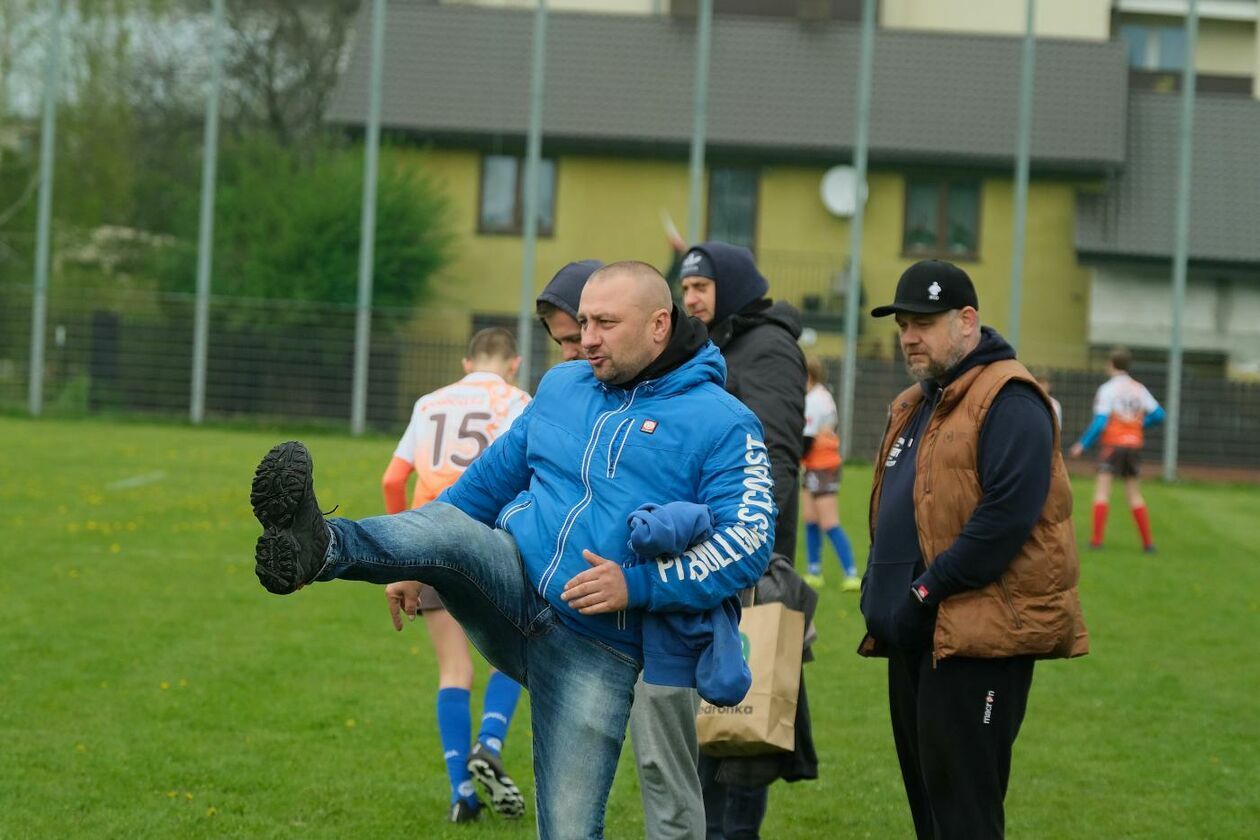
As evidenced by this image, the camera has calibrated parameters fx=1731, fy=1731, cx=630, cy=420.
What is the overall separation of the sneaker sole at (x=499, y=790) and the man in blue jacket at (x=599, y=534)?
265cm

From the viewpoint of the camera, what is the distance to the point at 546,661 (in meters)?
4.73

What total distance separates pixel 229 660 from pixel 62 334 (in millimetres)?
25504

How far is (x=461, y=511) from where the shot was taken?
4621 millimetres

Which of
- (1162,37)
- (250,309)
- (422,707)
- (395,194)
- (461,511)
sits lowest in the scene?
(422,707)

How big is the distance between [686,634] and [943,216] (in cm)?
3585

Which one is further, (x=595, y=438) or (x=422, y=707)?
(x=422, y=707)

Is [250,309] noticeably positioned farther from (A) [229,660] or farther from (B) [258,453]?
(A) [229,660]

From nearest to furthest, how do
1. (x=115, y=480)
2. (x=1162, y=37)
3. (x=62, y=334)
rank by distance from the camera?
1. (x=115, y=480)
2. (x=62, y=334)
3. (x=1162, y=37)

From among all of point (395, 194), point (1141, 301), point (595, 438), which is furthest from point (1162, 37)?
point (595, 438)

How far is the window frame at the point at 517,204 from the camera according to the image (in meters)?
39.3

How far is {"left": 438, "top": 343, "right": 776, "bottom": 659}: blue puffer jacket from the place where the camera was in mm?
4523

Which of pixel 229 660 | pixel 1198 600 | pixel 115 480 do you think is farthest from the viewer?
pixel 115 480

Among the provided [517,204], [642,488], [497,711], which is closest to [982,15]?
[517,204]

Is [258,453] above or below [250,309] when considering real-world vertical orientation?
below
